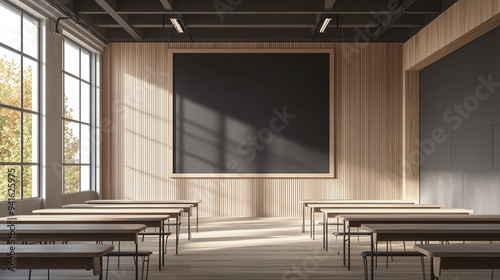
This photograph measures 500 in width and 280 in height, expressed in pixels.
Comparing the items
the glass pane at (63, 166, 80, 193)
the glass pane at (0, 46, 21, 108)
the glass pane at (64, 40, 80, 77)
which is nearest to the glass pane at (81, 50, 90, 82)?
the glass pane at (64, 40, 80, 77)

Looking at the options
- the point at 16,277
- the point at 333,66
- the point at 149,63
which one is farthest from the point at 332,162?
the point at 16,277

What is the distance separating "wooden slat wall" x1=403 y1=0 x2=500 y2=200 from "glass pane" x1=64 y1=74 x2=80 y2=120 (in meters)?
6.89

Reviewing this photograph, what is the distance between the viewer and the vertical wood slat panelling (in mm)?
13977

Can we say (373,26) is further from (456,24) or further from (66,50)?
(66,50)

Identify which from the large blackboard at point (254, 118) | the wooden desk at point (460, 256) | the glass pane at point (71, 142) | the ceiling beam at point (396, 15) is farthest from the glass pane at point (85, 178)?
the wooden desk at point (460, 256)

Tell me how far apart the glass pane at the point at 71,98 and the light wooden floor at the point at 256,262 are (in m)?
3.81

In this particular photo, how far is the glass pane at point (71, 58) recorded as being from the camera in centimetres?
1233

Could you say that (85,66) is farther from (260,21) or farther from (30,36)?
(260,21)

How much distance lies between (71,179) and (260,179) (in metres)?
4.03

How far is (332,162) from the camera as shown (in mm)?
13859

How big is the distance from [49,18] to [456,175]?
7532 mm

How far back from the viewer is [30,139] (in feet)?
34.7

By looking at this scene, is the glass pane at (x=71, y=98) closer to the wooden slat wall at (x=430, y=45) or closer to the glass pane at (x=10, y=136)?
the glass pane at (x=10, y=136)

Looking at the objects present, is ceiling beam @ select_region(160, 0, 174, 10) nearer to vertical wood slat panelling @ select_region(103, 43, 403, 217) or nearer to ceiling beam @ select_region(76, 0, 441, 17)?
ceiling beam @ select_region(76, 0, 441, 17)
